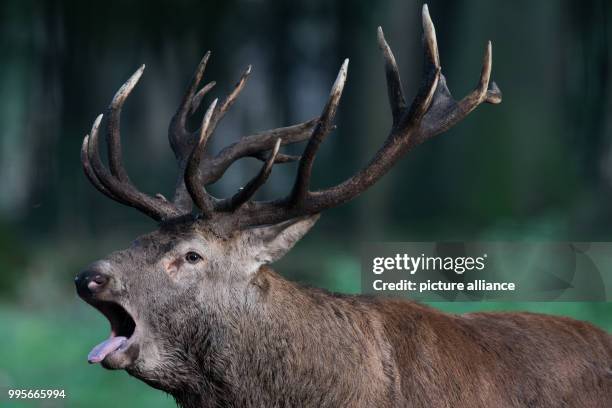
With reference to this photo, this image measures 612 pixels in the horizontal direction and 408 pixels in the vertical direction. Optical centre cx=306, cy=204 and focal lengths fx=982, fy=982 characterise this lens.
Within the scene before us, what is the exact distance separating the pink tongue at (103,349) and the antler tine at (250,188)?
0.61 metres

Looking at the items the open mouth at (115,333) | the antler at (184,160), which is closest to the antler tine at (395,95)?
the antler at (184,160)

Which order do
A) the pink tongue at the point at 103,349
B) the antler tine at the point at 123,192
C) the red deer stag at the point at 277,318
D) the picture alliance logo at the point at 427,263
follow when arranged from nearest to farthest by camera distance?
the pink tongue at the point at 103,349
the red deer stag at the point at 277,318
the antler tine at the point at 123,192
the picture alliance logo at the point at 427,263

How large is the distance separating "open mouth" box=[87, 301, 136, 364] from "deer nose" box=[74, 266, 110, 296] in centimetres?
8

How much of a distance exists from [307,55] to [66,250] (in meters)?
1.86

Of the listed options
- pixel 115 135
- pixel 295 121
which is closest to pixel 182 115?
pixel 115 135

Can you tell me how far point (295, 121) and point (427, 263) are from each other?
1.15 metres

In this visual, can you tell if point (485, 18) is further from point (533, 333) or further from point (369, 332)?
→ point (369, 332)

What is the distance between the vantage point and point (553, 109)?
5812mm

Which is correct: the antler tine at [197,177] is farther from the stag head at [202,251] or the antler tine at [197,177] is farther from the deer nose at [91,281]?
the deer nose at [91,281]

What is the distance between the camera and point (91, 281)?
3322 millimetres

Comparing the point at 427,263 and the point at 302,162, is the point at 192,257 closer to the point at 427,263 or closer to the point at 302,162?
the point at 302,162

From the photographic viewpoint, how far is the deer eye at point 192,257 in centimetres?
352

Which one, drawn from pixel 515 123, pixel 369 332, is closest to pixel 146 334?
pixel 369 332

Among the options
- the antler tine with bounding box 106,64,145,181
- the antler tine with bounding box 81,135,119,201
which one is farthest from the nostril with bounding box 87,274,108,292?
the antler tine with bounding box 106,64,145,181
